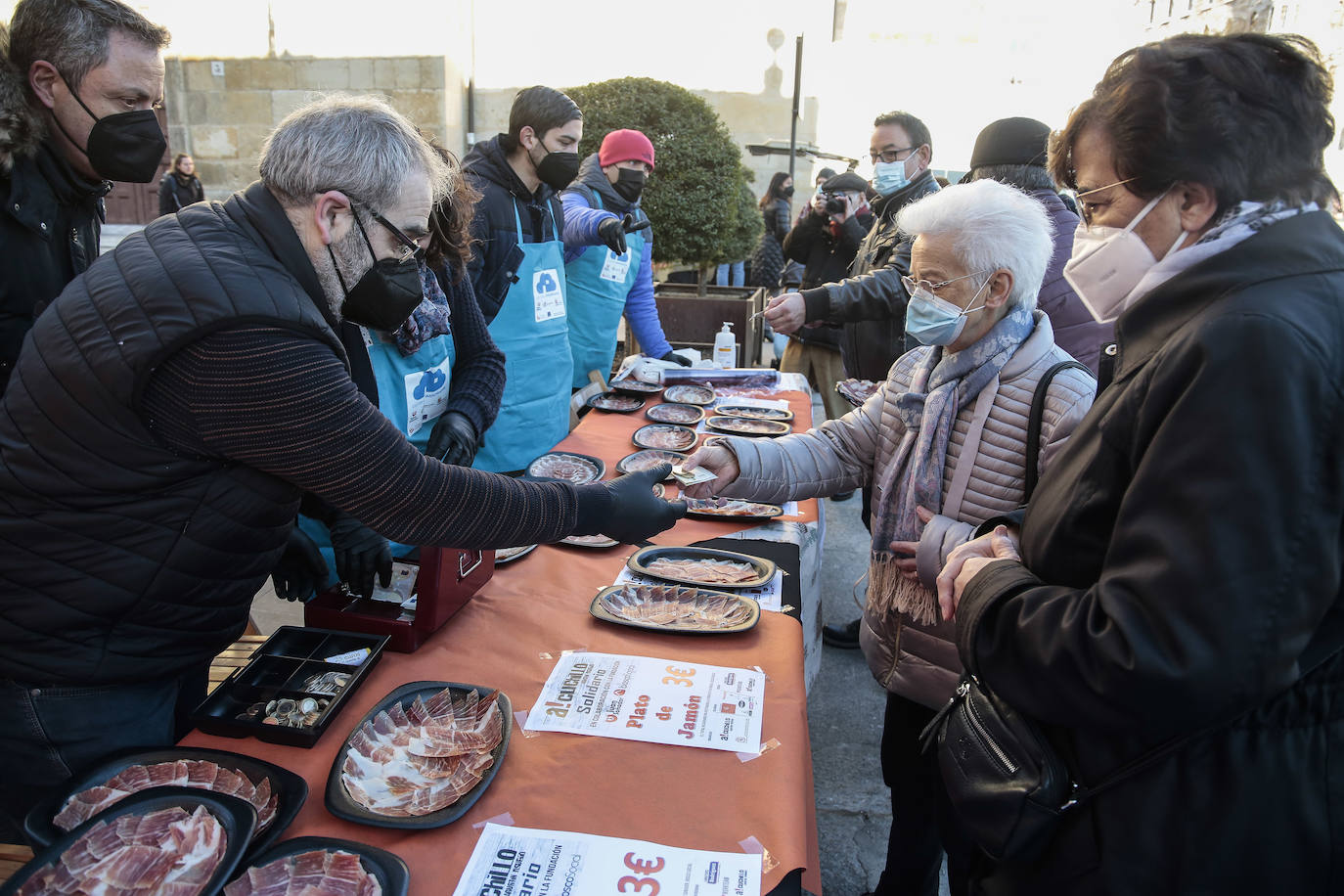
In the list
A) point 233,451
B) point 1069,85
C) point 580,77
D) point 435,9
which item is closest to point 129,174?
point 233,451

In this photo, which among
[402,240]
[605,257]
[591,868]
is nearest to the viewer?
[591,868]

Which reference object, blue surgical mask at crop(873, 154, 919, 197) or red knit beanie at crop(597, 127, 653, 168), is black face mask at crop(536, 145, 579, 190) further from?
blue surgical mask at crop(873, 154, 919, 197)

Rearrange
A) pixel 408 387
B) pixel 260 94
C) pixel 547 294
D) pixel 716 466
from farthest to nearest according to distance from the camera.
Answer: pixel 260 94 → pixel 547 294 → pixel 408 387 → pixel 716 466

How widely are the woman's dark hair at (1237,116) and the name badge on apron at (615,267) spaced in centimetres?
330

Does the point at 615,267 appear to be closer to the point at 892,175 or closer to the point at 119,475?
the point at 892,175

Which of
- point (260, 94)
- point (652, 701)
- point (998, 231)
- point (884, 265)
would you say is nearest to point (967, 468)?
point (998, 231)

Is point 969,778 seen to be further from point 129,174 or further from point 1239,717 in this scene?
point 129,174

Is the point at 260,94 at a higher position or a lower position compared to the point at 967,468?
higher

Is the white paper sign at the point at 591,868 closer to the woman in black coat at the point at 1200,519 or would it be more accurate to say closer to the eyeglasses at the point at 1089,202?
the woman in black coat at the point at 1200,519

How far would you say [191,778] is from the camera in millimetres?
1254

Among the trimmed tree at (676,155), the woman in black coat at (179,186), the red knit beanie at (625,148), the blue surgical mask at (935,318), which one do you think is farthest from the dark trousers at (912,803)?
the woman in black coat at (179,186)

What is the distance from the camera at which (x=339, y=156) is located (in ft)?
4.89

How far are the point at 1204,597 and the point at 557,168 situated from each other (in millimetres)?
3008

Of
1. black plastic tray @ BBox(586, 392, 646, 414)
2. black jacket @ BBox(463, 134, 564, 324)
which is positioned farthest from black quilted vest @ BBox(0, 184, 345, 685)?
black plastic tray @ BBox(586, 392, 646, 414)
